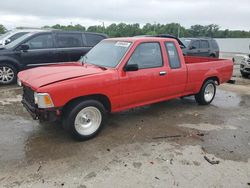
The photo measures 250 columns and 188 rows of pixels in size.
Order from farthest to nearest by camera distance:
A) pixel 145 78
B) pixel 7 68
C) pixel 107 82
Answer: pixel 7 68 < pixel 145 78 < pixel 107 82

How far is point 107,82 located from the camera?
4641mm

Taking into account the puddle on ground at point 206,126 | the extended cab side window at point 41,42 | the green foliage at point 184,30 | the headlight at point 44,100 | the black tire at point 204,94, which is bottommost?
the puddle on ground at point 206,126

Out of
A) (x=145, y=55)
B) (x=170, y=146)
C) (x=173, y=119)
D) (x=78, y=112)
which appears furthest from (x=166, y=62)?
(x=78, y=112)

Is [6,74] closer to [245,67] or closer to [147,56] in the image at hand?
[147,56]

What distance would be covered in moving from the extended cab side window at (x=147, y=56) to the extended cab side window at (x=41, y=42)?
4976 millimetres

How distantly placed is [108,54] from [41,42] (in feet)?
15.4

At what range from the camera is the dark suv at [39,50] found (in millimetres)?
8688

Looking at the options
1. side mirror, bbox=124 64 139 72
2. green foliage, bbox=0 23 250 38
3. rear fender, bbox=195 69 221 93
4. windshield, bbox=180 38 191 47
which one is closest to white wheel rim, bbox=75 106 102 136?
side mirror, bbox=124 64 139 72

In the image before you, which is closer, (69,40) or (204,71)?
(204,71)

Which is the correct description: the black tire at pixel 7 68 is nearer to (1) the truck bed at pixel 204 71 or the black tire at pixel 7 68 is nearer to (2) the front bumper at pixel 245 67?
(1) the truck bed at pixel 204 71

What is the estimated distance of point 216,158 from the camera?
406 cm

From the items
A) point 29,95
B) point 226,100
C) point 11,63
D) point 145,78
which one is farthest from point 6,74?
point 226,100

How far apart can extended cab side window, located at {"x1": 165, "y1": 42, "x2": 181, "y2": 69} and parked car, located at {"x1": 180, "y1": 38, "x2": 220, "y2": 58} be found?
25.4ft

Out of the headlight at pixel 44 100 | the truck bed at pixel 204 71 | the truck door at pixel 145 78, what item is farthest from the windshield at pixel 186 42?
the headlight at pixel 44 100
